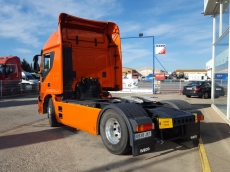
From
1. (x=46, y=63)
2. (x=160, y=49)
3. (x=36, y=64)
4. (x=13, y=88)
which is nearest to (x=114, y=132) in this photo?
(x=46, y=63)

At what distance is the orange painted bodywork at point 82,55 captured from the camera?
296 inches

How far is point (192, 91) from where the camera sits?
59.5 feet

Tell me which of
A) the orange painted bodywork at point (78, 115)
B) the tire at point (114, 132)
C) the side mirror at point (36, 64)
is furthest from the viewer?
the side mirror at point (36, 64)

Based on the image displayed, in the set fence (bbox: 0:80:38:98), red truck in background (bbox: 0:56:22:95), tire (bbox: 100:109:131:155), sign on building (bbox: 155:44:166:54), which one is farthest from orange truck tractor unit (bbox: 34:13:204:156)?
sign on building (bbox: 155:44:166:54)

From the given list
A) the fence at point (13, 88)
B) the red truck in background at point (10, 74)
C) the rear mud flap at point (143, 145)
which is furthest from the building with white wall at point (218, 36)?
the red truck in background at point (10, 74)

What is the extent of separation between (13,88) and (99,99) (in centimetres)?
1590

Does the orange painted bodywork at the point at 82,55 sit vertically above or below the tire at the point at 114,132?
above

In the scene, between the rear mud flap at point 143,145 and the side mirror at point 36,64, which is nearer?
the rear mud flap at point 143,145

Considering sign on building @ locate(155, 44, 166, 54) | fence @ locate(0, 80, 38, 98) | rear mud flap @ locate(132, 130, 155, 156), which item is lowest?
rear mud flap @ locate(132, 130, 155, 156)

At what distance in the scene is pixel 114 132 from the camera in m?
5.29

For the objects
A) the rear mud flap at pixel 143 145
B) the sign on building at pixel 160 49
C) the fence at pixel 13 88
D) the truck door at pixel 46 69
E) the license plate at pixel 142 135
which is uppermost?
the sign on building at pixel 160 49

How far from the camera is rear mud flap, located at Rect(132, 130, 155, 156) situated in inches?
180

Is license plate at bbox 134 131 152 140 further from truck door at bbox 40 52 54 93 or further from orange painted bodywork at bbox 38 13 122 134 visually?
truck door at bbox 40 52 54 93

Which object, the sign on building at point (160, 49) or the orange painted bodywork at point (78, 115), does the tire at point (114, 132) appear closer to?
the orange painted bodywork at point (78, 115)
